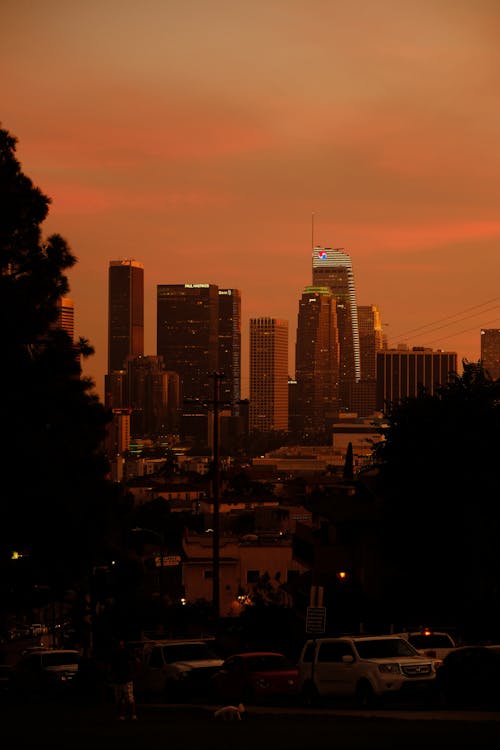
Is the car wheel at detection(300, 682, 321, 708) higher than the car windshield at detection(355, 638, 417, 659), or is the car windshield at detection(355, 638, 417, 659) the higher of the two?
the car windshield at detection(355, 638, 417, 659)

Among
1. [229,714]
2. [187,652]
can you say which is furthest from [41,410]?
[229,714]

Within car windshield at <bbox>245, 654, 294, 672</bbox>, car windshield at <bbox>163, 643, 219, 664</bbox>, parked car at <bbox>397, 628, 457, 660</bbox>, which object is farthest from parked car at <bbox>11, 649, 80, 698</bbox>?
parked car at <bbox>397, 628, 457, 660</bbox>

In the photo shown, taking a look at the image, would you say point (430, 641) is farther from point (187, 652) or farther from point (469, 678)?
point (469, 678)

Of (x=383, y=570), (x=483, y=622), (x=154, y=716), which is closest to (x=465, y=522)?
(x=483, y=622)

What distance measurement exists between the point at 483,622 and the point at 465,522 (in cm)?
359

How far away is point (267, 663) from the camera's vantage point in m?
29.8

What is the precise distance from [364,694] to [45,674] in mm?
11608

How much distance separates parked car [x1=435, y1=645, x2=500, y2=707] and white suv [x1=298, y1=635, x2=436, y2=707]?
18.8 inches

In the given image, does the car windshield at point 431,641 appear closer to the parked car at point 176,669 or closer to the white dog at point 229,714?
the parked car at point 176,669

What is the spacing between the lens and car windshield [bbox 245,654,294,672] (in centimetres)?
2916

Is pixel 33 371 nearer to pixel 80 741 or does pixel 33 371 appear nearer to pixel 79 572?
pixel 79 572

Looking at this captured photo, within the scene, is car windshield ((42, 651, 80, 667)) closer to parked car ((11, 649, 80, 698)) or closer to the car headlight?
parked car ((11, 649, 80, 698))

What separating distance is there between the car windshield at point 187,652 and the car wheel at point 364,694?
6.84 m

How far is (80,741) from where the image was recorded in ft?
57.7
